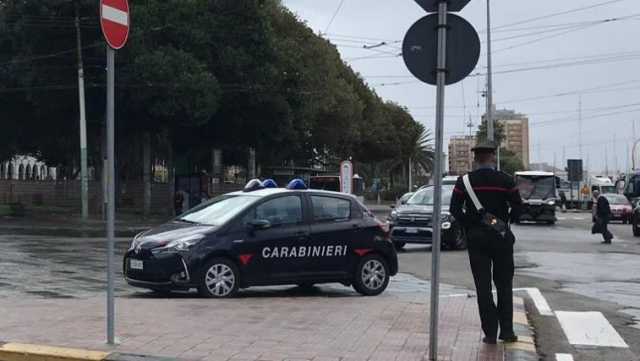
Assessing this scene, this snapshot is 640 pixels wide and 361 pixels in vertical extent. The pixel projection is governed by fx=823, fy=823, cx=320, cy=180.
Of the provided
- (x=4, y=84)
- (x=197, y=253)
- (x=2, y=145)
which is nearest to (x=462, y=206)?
(x=197, y=253)

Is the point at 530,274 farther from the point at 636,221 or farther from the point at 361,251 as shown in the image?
the point at 636,221

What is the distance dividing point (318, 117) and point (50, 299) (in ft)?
135

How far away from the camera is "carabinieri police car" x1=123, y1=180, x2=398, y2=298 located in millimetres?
10953

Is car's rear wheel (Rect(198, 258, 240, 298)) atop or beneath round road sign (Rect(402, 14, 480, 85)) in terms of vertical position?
beneath

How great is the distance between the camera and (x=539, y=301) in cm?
1198

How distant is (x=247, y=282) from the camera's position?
1137 cm

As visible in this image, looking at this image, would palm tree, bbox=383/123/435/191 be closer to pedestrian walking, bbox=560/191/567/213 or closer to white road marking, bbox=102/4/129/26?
pedestrian walking, bbox=560/191/567/213

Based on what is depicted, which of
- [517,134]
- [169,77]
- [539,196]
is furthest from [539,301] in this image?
[517,134]

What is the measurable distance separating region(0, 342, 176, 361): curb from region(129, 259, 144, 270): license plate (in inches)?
145

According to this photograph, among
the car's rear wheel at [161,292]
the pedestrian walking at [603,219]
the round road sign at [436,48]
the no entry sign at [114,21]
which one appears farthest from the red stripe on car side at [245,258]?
the pedestrian walking at [603,219]

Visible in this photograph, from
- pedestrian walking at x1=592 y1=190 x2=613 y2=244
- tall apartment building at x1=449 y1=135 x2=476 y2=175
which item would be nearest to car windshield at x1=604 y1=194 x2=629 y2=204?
pedestrian walking at x1=592 y1=190 x2=613 y2=244

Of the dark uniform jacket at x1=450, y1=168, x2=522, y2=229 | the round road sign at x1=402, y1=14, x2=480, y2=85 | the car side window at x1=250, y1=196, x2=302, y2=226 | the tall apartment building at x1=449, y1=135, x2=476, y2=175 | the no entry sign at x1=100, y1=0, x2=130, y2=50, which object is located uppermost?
the tall apartment building at x1=449, y1=135, x2=476, y2=175

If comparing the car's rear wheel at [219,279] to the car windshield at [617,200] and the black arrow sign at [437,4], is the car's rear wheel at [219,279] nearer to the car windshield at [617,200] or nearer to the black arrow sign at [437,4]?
the black arrow sign at [437,4]

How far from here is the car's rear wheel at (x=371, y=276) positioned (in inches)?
484
